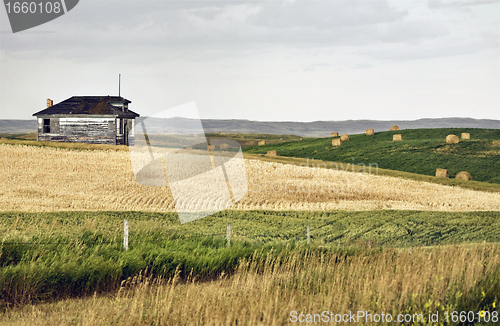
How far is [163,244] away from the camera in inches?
586

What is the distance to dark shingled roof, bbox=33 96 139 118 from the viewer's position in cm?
5056

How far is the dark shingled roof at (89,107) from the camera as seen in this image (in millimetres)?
50562

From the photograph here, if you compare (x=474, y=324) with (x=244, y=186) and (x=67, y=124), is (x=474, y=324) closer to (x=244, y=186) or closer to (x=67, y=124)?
(x=244, y=186)

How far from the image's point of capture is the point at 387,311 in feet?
27.1

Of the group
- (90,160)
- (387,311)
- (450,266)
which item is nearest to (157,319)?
(387,311)

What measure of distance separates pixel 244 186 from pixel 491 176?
82.1 ft

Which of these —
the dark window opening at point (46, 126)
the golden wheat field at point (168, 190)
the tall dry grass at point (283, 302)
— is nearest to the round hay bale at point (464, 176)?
the golden wheat field at point (168, 190)

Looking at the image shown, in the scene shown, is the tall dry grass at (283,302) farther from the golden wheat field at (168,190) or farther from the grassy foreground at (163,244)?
the golden wheat field at (168,190)

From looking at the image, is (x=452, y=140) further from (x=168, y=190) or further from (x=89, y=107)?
(x=89, y=107)

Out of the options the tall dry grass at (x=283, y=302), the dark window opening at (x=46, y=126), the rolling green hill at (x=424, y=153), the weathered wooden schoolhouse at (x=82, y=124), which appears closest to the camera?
the tall dry grass at (x=283, y=302)

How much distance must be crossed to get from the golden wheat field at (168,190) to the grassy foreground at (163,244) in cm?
334

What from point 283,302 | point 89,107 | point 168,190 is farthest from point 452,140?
point 283,302

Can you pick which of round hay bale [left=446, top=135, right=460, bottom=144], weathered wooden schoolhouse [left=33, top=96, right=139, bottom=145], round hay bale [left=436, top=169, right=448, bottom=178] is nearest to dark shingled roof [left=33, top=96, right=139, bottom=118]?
weathered wooden schoolhouse [left=33, top=96, right=139, bottom=145]

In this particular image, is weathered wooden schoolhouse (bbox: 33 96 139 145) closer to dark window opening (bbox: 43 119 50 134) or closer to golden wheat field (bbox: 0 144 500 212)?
dark window opening (bbox: 43 119 50 134)
